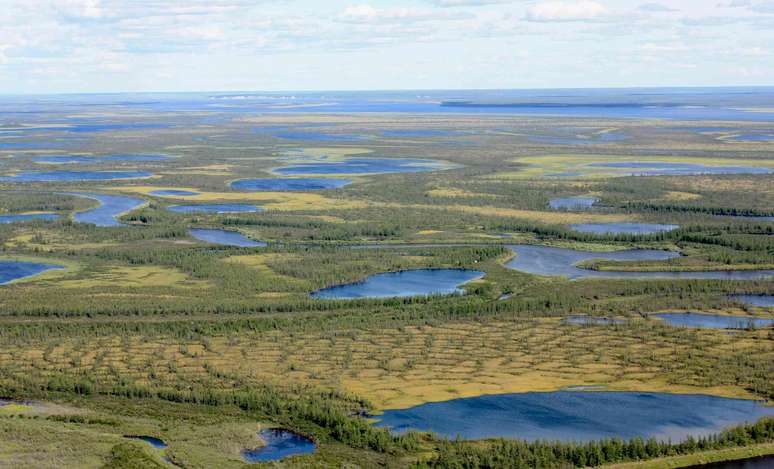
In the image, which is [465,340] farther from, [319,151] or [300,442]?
[319,151]

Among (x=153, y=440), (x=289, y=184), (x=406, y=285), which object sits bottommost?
(x=153, y=440)

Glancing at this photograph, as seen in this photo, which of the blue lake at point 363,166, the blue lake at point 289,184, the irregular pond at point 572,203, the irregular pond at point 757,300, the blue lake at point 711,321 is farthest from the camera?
the blue lake at point 363,166

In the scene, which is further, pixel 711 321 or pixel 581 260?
pixel 581 260

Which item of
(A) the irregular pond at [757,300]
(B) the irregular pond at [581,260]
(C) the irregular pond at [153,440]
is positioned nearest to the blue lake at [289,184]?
(B) the irregular pond at [581,260]

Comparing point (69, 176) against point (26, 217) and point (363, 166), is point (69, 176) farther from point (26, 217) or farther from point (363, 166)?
point (363, 166)

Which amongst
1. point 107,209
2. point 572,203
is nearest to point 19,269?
point 107,209

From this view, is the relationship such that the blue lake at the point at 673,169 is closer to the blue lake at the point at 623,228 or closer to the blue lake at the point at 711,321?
the blue lake at the point at 623,228
